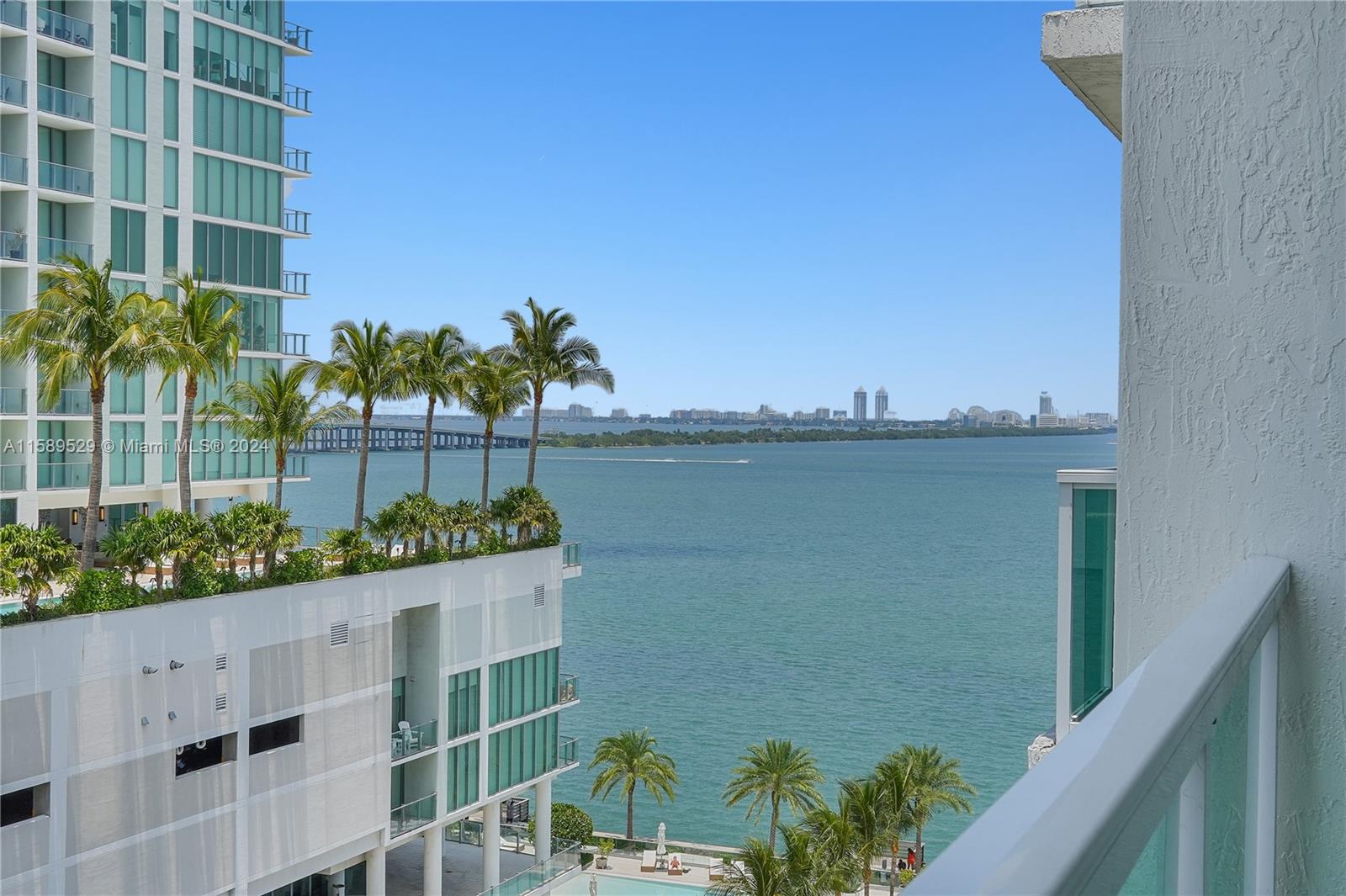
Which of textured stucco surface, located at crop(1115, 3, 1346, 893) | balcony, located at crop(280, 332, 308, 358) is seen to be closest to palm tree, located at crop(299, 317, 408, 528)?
balcony, located at crop(280, 332, 308, 358)

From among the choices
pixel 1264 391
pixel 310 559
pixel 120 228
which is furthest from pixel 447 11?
pixel 1264 391

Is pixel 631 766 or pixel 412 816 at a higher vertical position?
pixel 412 816

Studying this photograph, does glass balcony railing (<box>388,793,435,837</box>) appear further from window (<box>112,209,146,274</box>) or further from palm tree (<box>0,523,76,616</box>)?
window (<box>112,209,146,274</box>)

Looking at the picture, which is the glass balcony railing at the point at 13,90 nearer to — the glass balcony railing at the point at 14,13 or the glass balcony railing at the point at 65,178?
the glass balcony railing at the point at 14,13

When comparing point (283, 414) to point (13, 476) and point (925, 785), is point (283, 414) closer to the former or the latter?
point (13, 476)

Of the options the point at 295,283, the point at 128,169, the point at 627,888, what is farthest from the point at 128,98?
the point at 627,888

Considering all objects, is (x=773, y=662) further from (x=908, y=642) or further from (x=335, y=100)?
(x=335, y=100)

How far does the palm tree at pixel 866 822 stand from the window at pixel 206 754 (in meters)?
17.8

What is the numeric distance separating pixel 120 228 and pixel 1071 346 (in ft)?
578

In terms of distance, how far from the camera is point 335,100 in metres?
160

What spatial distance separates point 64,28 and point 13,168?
3.79 m

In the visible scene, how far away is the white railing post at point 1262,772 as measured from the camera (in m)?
1.77

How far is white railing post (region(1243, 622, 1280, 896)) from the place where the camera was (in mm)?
1771

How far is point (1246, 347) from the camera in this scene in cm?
196
